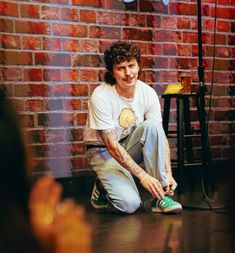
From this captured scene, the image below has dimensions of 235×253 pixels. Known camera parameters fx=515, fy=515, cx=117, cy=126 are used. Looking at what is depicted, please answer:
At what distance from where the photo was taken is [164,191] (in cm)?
266

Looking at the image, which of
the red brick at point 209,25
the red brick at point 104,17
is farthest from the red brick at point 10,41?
the red brick at point 209,25

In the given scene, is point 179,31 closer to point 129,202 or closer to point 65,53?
point 65,53

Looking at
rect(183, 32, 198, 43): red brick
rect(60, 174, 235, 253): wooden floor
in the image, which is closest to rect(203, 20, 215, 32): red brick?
rect(183, 32, 198, 43): red brick

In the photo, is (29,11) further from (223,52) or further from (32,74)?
(223,52)

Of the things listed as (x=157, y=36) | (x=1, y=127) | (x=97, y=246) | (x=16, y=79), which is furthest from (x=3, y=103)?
(x=157, y=36)

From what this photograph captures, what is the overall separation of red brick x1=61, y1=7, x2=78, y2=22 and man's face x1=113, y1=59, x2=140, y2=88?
732 mm

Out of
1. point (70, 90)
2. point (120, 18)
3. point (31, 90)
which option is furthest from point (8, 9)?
point (120, 18)

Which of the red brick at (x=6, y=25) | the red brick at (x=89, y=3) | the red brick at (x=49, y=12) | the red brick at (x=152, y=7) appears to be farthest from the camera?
the red brick at (x=152, y=7)

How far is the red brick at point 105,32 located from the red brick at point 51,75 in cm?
34

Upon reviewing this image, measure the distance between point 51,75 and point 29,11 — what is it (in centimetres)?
41

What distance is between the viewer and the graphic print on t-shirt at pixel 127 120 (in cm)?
268

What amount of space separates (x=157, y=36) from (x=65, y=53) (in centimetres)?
71

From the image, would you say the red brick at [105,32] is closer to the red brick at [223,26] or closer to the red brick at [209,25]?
the red brick at [209,25]

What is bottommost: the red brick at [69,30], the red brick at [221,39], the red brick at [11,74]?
the red brick at [11,74]
